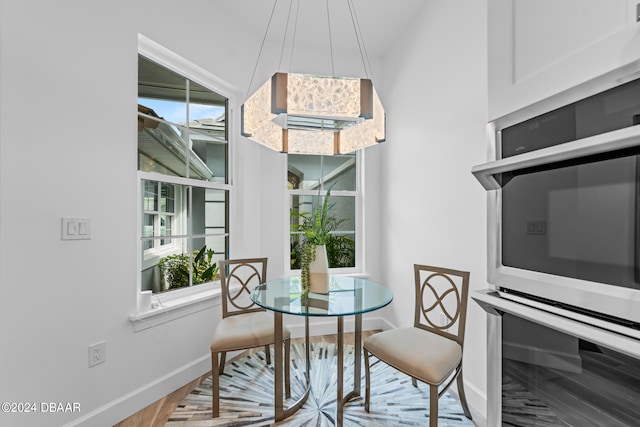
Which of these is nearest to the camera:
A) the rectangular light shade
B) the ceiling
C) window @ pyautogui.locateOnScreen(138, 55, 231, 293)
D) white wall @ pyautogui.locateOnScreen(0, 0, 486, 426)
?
white wall @ pyautogui.locateOnScreen(0, 0, 486, 426)

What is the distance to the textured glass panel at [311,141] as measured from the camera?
235cm

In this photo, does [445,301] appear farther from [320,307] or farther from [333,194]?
[333,194]

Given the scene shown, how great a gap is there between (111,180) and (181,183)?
580 mm

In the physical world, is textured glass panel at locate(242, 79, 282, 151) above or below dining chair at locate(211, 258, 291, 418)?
above

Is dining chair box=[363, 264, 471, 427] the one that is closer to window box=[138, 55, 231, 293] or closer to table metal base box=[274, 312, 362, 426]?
table metal base box=[274, 312, 362, 426]

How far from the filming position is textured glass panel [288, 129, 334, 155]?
7.71 feet

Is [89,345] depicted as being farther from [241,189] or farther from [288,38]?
[288,38]

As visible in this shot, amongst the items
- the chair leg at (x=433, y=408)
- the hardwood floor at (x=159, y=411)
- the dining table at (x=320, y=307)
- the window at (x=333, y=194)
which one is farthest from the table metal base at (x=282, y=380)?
the window at (x=333, y=194)

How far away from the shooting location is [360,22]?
2775mm

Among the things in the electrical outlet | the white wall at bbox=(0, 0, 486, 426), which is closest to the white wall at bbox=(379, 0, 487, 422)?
the white wall at bbox=(0, 0, 486, 426)

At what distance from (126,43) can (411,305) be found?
9.55ft

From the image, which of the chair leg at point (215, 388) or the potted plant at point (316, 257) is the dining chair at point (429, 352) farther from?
the chair leg at point (215, 388)

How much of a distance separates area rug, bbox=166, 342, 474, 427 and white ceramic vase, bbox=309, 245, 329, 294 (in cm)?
76

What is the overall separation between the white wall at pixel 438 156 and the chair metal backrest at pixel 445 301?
0.13 metres
